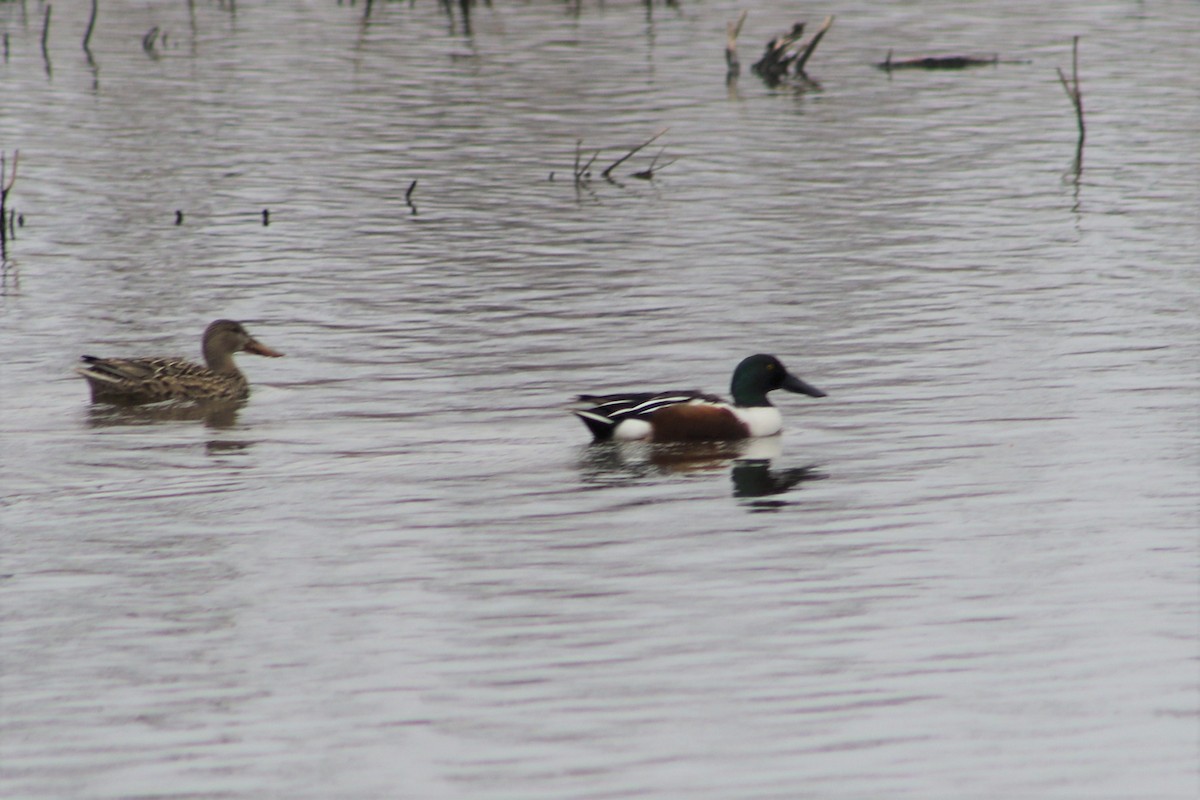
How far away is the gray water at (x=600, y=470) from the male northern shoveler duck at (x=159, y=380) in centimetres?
Answer: 19

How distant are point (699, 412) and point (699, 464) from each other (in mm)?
472

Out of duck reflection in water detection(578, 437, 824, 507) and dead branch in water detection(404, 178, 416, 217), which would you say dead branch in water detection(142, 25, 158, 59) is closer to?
dead branch in water detection(404, 178, 416, 217)

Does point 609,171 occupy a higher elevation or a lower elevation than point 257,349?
higher

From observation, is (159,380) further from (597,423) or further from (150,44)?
(150,44)

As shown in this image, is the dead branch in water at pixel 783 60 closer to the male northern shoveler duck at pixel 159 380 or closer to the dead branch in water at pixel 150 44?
the dead branch in water at pixel 150 44

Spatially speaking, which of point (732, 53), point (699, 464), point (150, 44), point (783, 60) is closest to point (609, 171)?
point (732, 53)

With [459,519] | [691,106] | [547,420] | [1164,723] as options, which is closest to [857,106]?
[691,106]

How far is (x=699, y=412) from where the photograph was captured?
1351cm

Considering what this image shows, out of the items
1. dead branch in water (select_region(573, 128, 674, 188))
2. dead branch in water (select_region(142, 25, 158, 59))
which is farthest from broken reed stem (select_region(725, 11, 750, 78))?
dead branch in water (select_region(142, 25, 158, 59))

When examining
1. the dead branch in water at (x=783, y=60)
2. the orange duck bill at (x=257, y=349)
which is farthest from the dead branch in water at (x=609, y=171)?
the orange duck bill at (x=257, y=349)

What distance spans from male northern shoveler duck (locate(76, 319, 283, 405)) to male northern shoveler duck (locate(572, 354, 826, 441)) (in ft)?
9.39

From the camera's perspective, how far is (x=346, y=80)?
33938mm

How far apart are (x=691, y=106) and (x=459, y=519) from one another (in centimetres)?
2067

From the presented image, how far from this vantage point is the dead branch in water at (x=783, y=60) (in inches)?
1298
